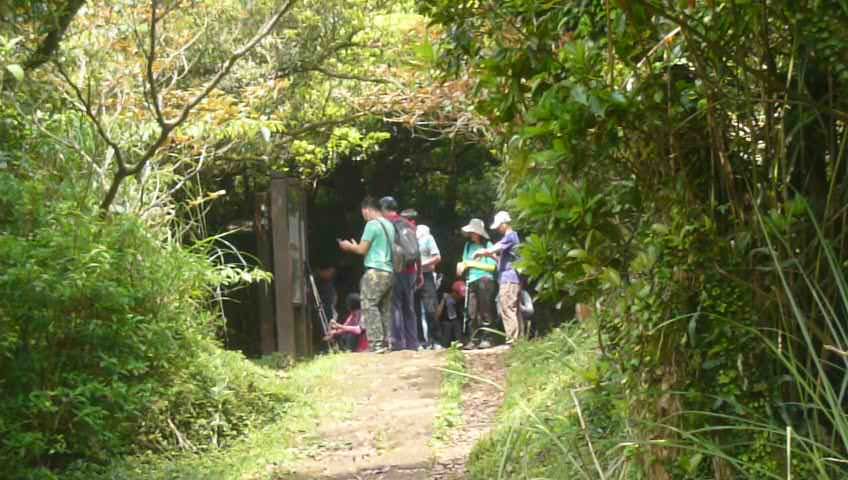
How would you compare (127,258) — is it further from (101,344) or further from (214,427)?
(214,427)

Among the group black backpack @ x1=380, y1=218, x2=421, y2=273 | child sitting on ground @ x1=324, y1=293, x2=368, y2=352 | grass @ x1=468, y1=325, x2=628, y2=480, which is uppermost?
black backpack @ x1=380, y1=218, x2=421, y2=273

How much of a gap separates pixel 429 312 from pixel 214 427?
279 inches

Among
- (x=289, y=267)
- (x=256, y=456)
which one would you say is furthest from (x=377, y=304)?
(x=256, y=456)

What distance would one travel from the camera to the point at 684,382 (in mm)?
3846

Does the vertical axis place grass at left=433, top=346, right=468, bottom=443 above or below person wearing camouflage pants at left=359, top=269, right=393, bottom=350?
below

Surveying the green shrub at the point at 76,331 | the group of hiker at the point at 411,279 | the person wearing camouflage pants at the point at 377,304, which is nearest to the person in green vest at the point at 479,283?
the group of hiker at the point at 411,279

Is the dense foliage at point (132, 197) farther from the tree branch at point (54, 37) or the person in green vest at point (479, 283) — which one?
the person in green vest at point (479, 283)

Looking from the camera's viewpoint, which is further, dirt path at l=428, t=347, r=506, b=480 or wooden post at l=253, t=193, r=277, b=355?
wooden post at l=253, t=193, r=277, b=355

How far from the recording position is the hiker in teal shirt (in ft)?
42.3

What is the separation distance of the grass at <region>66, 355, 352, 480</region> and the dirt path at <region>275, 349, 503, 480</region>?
0.39ft

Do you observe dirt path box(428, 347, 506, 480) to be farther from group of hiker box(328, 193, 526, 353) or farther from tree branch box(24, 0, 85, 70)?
tree branch box(24, 0, 85, 70)

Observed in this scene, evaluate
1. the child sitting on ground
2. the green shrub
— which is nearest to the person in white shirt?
the child sitting on ground

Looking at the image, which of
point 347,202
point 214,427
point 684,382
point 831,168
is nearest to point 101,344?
point 214,427

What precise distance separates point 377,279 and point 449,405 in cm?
390
